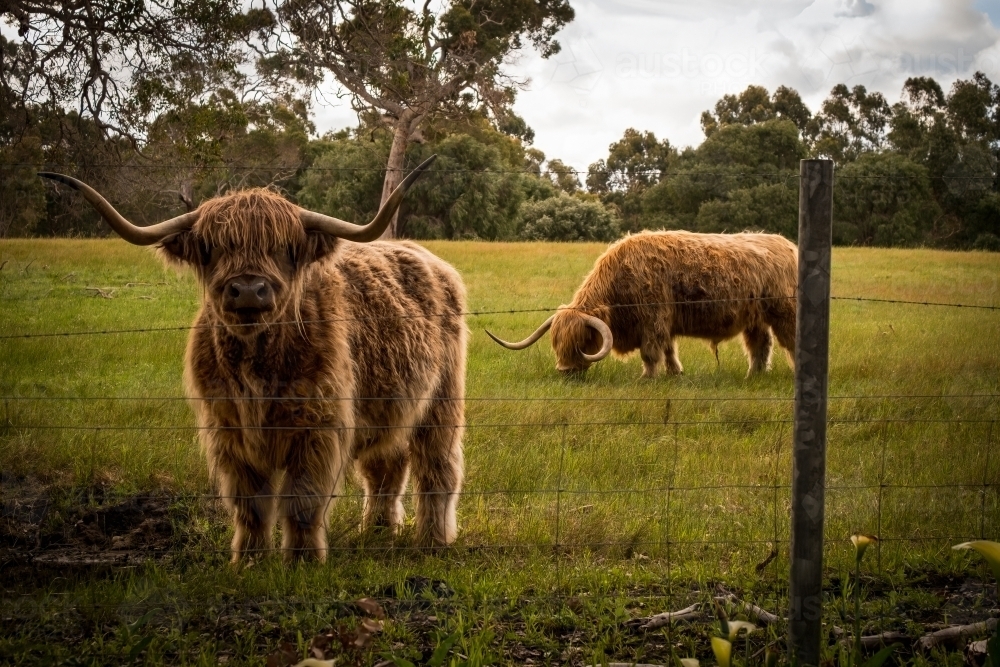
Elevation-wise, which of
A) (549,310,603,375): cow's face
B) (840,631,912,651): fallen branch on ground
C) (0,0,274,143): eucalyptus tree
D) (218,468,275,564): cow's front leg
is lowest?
(840,631,912,651): fallen branch on ground

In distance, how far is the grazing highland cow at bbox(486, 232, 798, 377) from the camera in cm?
1038

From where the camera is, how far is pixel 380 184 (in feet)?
75.7

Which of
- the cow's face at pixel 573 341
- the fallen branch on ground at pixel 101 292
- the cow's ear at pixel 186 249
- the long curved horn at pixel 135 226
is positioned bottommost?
the cow's face at pixel 573 341

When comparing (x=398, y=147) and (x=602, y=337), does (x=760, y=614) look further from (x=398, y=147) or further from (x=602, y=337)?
(x=398, y=147)

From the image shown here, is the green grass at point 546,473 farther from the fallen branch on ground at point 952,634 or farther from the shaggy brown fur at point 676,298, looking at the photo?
the fallen branch on ground at point 952,634

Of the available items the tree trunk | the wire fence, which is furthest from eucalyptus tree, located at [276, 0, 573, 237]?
the wire fence

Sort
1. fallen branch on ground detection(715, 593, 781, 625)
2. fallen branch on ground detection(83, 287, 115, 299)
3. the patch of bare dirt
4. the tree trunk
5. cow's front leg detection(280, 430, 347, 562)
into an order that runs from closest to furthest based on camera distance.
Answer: fallen branch on ground detection(715, 593, 781, 625) < cow's front leg detection(280, 430, 347, 562) < the patch of bare dirt < fallen branch on ground detection(83, 287, 115, 299) < the tree trunk

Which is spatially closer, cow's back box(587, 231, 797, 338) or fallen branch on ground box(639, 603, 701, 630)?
fallen branch on ground box(639, 603, 701, 630)

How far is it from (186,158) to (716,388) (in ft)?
18.2

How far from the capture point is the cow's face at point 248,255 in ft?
13.7

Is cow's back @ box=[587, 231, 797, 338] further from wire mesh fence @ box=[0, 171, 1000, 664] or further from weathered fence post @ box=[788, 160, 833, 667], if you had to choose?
weathered fence post @ box=[788, 160, 833, 667]

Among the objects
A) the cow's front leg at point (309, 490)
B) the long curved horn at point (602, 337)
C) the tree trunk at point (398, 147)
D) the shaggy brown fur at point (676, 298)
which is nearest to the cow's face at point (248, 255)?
the cow's front leg at point (309, 490)

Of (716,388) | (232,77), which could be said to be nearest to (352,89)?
(232,77)

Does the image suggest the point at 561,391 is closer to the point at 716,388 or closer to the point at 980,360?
the point at 716,388
